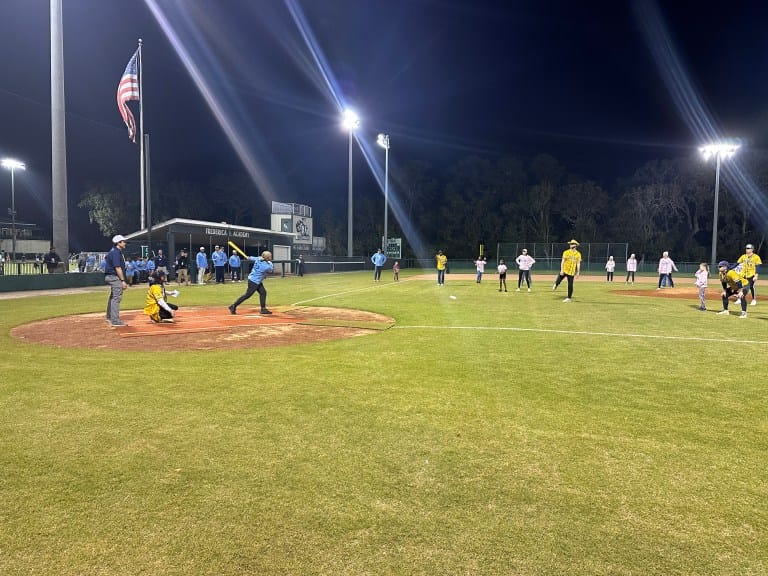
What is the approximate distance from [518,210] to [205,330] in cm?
6356

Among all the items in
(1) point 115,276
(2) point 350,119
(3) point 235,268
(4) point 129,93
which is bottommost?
(1) point 115,276

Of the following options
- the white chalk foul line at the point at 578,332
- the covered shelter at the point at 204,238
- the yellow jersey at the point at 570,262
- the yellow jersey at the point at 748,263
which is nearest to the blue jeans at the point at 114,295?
the white chalk foul line at the point at 578,332

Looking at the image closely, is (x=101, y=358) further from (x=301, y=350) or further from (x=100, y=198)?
(x=100, y=198)

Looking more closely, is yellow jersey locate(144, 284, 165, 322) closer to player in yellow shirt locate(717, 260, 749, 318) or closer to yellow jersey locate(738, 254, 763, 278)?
player in yellow shirt locate(717, 260, 749, 318)

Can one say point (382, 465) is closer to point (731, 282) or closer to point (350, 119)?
point (731, 282)

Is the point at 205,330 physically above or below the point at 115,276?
below

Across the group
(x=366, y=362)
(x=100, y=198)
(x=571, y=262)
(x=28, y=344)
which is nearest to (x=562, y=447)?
(x=366, y=362)

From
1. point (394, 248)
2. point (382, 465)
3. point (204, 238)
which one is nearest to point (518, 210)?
point (394, 248)

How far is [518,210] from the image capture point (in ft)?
226

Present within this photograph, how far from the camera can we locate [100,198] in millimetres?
75875

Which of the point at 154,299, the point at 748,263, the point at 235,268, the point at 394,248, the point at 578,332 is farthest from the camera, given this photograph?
the point at 394,248

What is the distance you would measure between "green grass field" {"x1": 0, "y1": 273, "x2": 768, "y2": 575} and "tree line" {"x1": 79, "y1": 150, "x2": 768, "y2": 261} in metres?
57.7

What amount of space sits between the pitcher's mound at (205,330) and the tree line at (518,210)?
53.6m

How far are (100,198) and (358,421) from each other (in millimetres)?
84616
